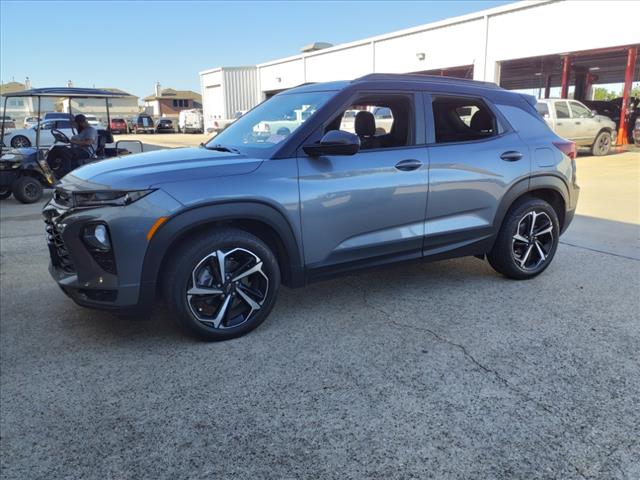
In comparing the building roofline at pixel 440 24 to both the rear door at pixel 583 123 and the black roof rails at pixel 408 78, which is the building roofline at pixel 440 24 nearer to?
the rear door at pixel 583 123

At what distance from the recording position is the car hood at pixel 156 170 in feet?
10.3

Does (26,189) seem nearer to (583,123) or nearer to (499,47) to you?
(583,123)

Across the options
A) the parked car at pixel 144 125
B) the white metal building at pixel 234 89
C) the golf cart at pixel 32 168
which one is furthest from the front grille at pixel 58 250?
the parked car at pixel 144 125

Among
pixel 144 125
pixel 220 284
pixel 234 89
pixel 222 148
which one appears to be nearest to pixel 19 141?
pixel 234 89

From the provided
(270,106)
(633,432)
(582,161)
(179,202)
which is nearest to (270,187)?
(179,202)

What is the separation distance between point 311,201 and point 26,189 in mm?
8032

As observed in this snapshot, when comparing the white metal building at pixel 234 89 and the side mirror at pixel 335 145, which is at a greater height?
the white metal building at pixel 234 89

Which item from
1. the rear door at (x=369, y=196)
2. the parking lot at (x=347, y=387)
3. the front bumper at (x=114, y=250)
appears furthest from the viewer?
the rear door at (x=369, y=196)

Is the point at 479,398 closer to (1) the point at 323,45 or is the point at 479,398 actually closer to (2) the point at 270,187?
(2) the point at 270,187

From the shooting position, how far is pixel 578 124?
15.8 metres

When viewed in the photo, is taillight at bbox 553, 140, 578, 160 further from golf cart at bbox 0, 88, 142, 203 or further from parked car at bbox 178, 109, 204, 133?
parked car at bbox 178, 109, 204, 133

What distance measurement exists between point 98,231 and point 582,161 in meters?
15.7

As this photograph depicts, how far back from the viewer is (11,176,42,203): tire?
936cm

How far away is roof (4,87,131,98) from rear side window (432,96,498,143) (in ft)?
21.5
